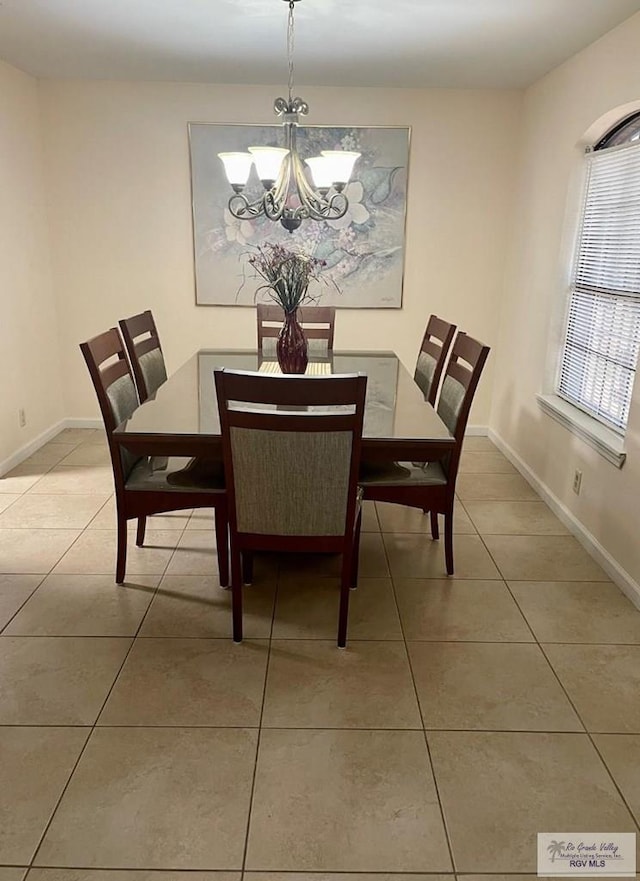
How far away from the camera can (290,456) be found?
1987 mm

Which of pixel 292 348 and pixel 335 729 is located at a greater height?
pixel 292 348

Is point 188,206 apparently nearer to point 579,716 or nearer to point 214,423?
point 214,423

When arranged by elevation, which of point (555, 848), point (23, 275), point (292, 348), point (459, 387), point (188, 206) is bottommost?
point (555, 848)

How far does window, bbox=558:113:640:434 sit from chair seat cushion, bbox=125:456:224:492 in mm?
1834

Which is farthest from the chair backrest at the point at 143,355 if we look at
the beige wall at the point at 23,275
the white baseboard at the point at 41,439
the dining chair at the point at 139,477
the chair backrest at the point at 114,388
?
the white baseboard at the point at 41,439

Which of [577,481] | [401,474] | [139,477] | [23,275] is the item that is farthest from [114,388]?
[577,481]

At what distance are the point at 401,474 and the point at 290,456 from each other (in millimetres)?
765

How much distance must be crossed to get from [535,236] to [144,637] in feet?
10.5

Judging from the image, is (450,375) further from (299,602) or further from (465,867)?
(465,867)

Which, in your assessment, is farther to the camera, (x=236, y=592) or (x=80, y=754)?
(x=236, y=592)

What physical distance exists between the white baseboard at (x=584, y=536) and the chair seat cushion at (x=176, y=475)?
5.55 ft

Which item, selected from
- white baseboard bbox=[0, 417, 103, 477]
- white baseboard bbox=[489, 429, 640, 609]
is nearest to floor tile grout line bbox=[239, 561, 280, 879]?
white baseboard bbox=[489, 429, 640, 609]

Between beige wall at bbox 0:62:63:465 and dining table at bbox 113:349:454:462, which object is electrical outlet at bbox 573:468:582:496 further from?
beige wall at bbox 0:62:63:465

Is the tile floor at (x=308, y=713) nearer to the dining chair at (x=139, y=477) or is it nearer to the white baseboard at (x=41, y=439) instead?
the dining chair at (x=139, y=477)
